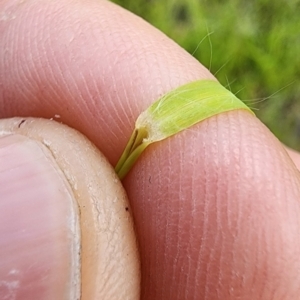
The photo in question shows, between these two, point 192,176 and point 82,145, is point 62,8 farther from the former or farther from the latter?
point 192,176

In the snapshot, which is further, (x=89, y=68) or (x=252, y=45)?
(x=252, y=45)

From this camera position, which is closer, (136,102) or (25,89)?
(136,102)

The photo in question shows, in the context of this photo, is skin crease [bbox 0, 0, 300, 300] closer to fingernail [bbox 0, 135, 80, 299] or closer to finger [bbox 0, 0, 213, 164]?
finger [bbox 0, 0, 213, 164]

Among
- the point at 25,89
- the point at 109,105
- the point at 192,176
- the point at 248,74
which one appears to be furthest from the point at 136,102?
the point at 248,74

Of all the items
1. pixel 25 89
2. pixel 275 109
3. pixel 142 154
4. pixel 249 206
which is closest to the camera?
pixel 249 206

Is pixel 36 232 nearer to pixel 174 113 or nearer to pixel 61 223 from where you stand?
pixel 61 223

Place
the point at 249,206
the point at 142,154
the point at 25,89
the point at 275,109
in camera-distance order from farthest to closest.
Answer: the point at 275,109
the point at 25,89
the point at 142,154
the point at 249,206

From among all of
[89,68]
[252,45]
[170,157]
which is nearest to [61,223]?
[170,157]
